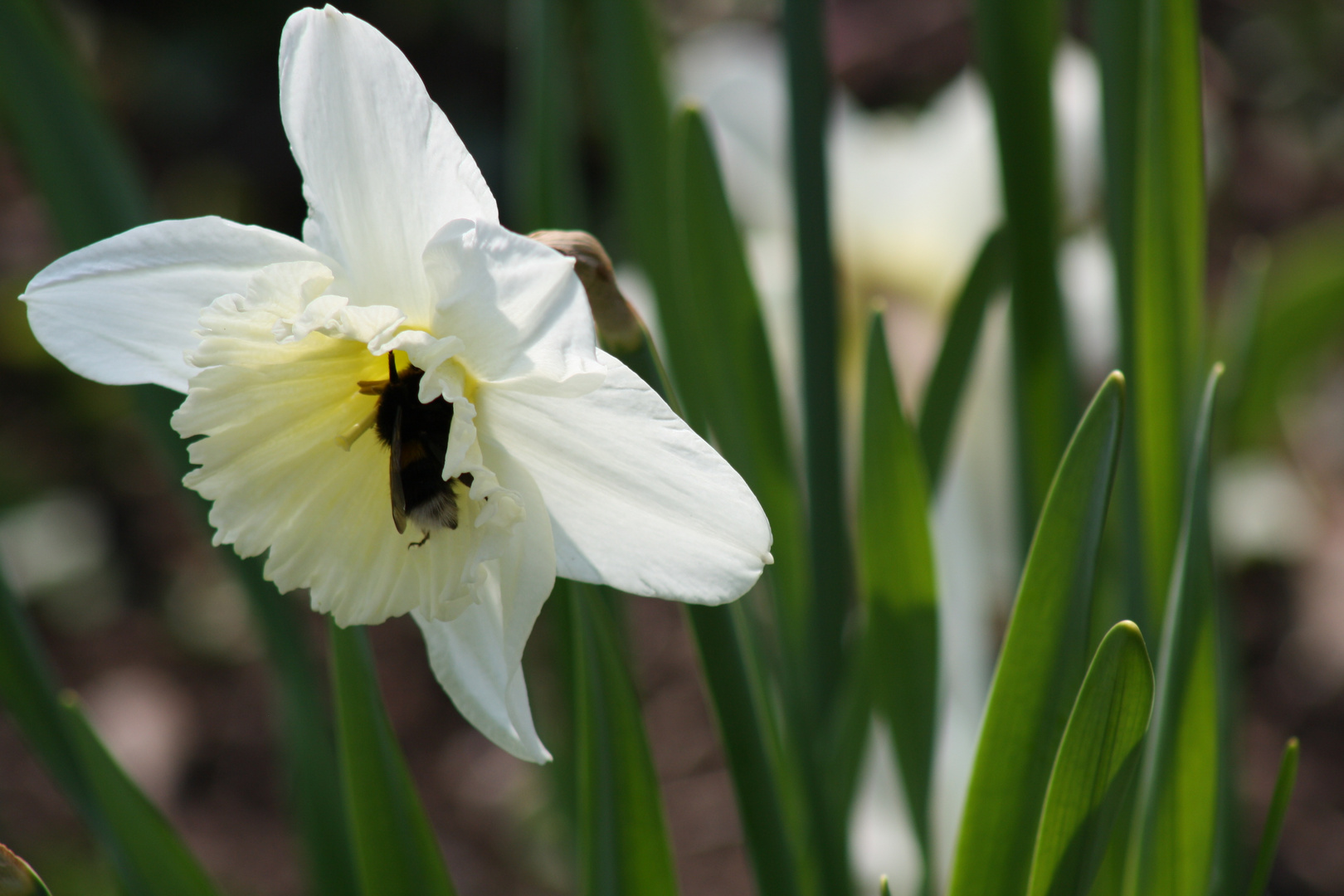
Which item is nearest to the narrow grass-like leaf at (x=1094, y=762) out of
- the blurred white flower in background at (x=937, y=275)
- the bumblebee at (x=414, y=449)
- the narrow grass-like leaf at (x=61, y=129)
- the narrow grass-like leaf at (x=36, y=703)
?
the bumblebee at (x=414, y=449)

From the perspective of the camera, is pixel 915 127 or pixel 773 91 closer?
pixel 773 91

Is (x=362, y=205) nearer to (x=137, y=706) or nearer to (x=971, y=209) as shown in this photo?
(x=971, y=209)

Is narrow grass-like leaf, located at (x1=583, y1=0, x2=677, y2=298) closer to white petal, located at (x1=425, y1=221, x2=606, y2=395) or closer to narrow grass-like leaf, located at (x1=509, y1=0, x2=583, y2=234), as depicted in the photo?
narrow grass-like leaf, located at (x1=509, y1=0, x2=583, y2=234)

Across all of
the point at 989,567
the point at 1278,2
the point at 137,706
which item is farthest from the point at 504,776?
the point at 1278,2

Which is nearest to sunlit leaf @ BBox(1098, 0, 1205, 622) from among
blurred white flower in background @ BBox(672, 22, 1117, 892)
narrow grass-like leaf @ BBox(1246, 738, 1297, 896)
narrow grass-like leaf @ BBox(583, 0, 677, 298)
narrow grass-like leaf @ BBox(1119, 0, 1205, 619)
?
narrow grass-like leaf @ BBox(1119, 0, 1205, 619)

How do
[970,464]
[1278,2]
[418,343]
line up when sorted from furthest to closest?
[1278,2], [970,464], [418,343]

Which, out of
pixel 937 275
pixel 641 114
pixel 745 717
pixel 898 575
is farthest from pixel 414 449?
pixel 937 275

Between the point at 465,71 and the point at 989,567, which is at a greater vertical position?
the point at 465,71

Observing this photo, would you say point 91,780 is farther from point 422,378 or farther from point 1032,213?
point 1032,213
